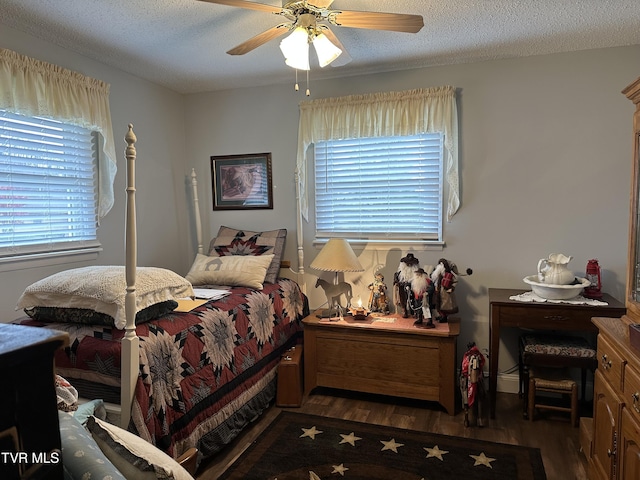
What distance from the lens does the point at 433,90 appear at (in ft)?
10.6

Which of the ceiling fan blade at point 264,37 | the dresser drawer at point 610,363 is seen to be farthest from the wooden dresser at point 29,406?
the ceiling fan blade at point 264,37

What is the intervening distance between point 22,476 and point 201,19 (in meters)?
2.50

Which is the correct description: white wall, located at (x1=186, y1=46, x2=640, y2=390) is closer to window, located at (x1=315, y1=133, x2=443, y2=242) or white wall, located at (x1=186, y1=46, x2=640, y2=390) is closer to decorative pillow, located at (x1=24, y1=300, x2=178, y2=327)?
window, located at (x1=315, y1=133, x2=443, y2=242)

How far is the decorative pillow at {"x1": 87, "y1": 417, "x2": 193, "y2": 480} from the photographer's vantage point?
3.52ft

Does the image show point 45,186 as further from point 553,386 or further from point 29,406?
point 553,386

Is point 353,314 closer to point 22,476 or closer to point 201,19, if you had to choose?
point 201,19

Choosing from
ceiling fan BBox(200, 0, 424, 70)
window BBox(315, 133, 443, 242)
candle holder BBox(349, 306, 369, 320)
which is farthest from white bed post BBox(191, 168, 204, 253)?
ceiling fan BBox(200, 0, 424, 70)

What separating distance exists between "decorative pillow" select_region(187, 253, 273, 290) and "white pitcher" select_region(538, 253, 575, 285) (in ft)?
6.35

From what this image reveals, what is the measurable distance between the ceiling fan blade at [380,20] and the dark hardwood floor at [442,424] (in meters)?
2.26

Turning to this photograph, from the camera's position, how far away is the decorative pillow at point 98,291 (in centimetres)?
201

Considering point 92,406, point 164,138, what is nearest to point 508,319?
point 92,406

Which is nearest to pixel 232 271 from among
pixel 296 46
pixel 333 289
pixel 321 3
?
pixel 333 289

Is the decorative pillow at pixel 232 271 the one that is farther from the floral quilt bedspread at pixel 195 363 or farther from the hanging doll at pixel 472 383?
the hanging doll at pixel 472 383

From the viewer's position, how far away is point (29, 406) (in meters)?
0.52
